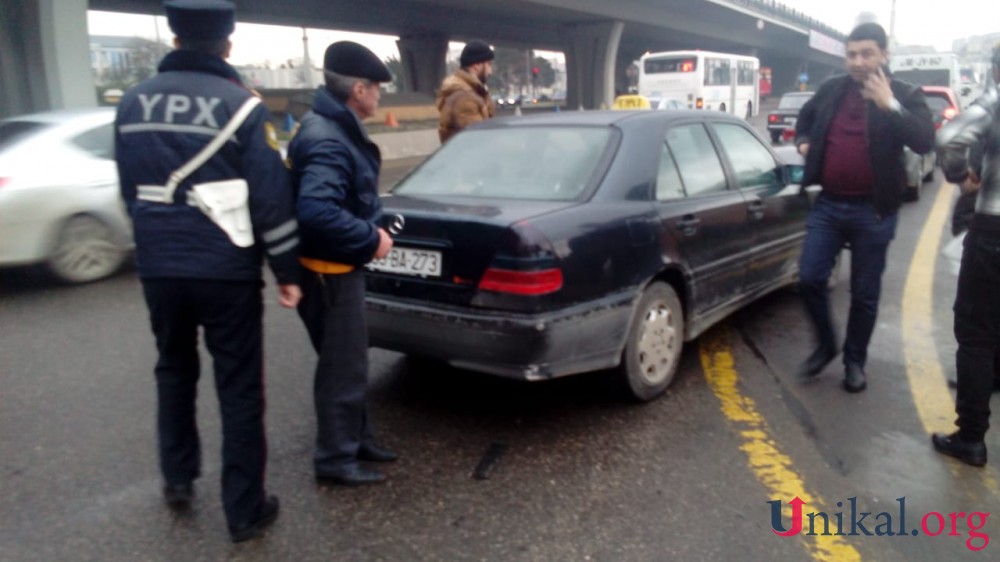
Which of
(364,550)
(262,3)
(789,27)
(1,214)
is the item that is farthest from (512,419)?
(789,27)

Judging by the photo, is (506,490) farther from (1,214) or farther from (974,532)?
(1,214)

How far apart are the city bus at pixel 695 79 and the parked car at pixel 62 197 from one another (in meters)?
27.7

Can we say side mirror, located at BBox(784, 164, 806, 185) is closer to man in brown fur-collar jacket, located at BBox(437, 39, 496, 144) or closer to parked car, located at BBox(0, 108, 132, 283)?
man in brown fur-collar jacket, located at BBox(437, 39, 496, 144)

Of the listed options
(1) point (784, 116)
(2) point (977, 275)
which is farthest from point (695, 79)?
(2) point (977, 275)

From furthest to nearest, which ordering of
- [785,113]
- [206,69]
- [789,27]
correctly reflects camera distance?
[789,27] < [785,113] < [206,69]

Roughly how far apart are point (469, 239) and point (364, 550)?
1.40m

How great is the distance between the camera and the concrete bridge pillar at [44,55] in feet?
60.5

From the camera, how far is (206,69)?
2.69 metres

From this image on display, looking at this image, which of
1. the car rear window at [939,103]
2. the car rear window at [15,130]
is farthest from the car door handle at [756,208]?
the car rear window at [939,103]

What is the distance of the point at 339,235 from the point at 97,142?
16.1ft

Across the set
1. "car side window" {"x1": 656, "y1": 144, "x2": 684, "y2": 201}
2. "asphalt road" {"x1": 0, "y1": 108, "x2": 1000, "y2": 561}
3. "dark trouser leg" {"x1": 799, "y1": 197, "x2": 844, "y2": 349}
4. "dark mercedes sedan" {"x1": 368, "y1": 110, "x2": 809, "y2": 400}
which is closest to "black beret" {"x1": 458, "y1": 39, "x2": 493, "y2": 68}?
"dark mercedes sedan" {"x1": 368, "y1": 110, "x2": 809, "y2": 400}

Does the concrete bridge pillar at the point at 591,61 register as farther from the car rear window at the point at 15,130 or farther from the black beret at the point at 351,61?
the black beret at the point at 351,61

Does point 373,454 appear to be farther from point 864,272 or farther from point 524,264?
point 864,272

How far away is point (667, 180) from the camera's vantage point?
→ 4.35 metres
